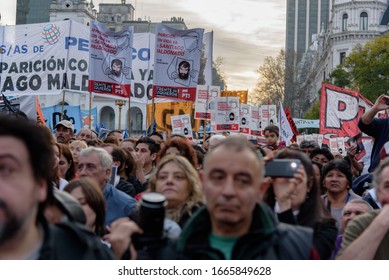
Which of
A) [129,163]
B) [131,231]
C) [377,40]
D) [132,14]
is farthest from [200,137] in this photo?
[132,14]

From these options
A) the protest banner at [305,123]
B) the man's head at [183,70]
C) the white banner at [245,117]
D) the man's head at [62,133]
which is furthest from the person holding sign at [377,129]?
the protest banner at [305,123]

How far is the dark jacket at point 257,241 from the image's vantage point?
2793 mm

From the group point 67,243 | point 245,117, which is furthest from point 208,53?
point 67,243

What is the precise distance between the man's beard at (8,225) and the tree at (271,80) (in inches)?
2836

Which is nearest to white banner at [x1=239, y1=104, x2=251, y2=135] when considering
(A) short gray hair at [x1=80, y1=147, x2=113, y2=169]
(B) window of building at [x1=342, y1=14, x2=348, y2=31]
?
(A) short gray hair at [x1=80, y1=147, x2=113, y2=169]

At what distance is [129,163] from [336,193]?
7.15ft

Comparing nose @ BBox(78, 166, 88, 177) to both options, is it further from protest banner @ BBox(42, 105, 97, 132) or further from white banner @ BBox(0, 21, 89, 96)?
protest banner @ BBox(42, 105, 97, 132)

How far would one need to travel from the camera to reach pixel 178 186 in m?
4.41

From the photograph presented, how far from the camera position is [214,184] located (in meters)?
2.80

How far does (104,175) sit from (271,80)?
7006cm

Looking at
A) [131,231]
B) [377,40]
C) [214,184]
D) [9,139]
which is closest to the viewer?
[9,139]

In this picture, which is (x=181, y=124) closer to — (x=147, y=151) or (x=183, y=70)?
(x=183, y=70)

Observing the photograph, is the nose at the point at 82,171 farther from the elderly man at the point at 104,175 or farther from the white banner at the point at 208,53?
the white banner at the point at 208,53

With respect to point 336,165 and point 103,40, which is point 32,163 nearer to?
point 336,165
